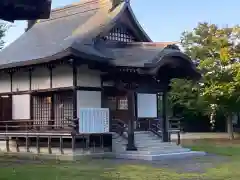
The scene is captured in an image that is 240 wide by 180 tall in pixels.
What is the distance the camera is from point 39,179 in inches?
467

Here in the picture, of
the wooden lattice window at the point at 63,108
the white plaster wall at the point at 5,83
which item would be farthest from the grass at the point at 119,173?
Result: the white plaster wall at the point at 5,83

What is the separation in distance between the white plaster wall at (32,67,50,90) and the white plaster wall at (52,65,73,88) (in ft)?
1.46

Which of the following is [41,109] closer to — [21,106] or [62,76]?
[21,106]

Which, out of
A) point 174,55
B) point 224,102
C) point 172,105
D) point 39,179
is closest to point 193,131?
point 172,105

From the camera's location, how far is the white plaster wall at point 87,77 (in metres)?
20.1

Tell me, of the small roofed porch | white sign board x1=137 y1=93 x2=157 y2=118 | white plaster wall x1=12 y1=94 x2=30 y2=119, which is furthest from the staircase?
white plaster wall x1=12 y1=94 x2=30 y2=119

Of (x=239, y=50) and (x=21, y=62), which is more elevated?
(x=239, y=50)

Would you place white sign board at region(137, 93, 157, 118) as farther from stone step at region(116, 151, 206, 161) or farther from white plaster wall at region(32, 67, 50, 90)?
white plaster wall at region(32, 67, 50, 90)

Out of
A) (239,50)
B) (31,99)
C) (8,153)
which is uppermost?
(239,50)

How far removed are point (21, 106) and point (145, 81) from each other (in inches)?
248

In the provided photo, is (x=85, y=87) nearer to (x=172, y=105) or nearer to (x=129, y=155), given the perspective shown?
(x=129, y=155)

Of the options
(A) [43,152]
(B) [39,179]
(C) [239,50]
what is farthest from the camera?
(C) [239,50]

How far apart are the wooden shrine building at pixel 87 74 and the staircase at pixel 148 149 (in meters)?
0.47

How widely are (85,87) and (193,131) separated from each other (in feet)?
88.2
